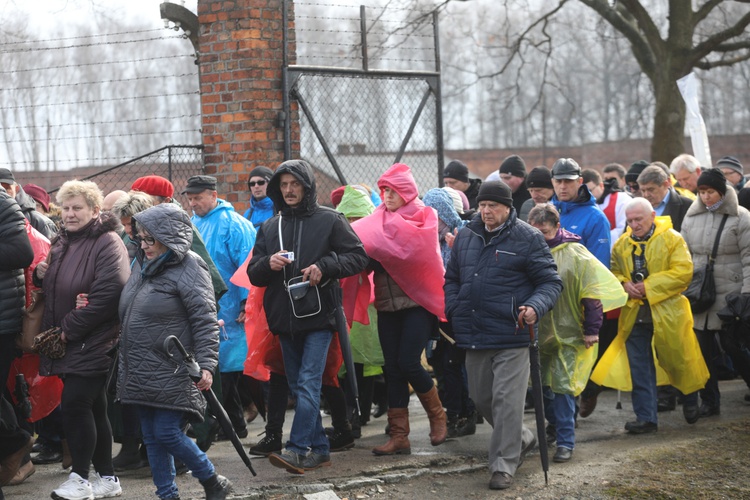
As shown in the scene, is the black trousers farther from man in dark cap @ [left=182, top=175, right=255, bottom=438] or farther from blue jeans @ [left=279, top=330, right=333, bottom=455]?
man in dark cap @ [left=182, top=175, right=255, bottom=438]

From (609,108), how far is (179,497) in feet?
219

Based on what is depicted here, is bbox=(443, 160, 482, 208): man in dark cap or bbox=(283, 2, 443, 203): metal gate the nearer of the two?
bbox=(443, 160, 482, 208): man in dark cap

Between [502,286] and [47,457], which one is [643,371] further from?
[47,457]

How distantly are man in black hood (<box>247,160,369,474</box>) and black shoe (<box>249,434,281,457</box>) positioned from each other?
385 mm

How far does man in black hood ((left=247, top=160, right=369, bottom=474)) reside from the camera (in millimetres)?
6398

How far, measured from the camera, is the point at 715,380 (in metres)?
8.41

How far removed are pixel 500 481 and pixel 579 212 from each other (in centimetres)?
267

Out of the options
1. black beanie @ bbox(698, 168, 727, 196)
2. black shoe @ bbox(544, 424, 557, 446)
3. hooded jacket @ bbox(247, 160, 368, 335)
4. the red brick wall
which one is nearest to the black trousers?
hooded jacket @ bbox(247, 160, 368, 335)

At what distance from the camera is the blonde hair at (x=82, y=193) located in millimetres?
6066

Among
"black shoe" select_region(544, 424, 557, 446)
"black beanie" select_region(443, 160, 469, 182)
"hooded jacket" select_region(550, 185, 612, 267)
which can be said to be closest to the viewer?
"black shoe" select_region(544, 424, 557, 446)

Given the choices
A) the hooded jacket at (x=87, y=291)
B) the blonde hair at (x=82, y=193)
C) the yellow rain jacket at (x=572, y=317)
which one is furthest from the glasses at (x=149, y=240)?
the yellow rain jacket at (x=572, y=317)

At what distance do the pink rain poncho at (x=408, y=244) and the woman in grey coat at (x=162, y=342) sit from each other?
171 cm

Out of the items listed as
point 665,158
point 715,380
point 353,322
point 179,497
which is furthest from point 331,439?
point 665,158

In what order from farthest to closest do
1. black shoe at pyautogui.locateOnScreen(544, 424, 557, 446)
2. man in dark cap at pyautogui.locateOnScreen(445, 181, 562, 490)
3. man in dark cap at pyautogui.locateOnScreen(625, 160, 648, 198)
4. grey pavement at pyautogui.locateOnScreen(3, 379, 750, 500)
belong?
man in dark cap at pyautogui.locateOnScreen(625, 160, 648, 198) < black shoe at pyautogui.locateOnScreen(544, 424, 557, 446) < man in dark cap at pyautogui.locateOnScreen(445, 181, 562, 490) < grey pavement at pyautogui.locateOnScreen(3, 379, 750, 500)
